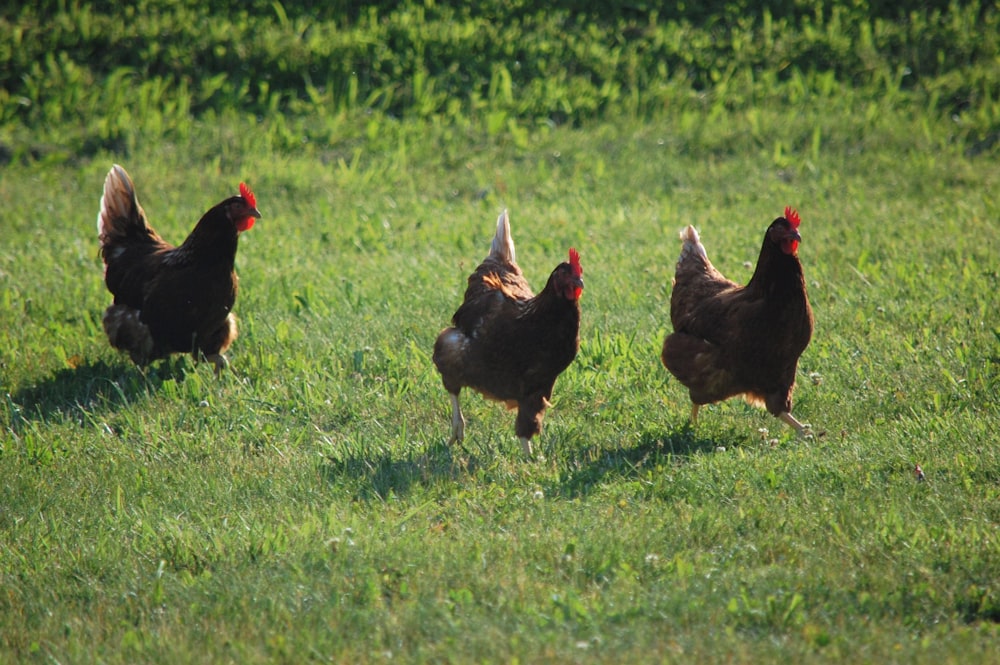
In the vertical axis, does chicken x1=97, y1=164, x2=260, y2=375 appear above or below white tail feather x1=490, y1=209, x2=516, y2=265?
below

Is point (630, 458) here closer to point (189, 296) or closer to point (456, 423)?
point (456, 423)

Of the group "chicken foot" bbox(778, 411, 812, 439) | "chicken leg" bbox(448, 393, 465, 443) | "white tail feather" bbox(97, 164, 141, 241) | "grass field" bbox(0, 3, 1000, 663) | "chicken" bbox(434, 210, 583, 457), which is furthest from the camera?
"white tail feather" bbox(97, 164, 141, 241)

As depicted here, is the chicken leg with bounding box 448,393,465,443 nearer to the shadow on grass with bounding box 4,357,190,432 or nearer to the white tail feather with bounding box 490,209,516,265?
the white tail feather with bounding box 490,209,516,265

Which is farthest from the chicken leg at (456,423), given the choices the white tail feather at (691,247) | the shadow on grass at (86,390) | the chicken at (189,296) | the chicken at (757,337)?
the shadow on grass at (86,390)

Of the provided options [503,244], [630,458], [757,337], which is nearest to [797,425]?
[757,337]

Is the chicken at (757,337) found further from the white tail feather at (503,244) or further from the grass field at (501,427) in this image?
the white tail feather at (503,244)

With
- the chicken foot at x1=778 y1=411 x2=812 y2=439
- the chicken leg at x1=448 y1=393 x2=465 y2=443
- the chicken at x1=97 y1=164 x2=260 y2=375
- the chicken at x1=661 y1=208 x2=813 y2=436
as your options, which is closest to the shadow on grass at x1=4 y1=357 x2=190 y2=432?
the chicken at x1=97 y1=164 x2=260 y2=375

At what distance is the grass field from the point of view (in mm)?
4242

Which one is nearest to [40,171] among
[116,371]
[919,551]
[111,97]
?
Answer: [111,97]

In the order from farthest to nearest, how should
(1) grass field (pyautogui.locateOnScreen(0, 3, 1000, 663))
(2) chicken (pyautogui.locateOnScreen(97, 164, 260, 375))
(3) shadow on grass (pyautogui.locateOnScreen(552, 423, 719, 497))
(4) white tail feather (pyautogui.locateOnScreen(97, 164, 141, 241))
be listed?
1. (4) white tail feather (pyautogui.locateOnScreen(97, 164, 141, 241))
2. (2) chicken (pyautogui.locateOnScreen(97, 164, 260, 375))
3. (3) shadow on grass (pyautogui.locateOnScreen(552, 423, 719, 497))
4. (1) grass field (pyautogui.locateOnScreen(0, 3, 1000, 663))

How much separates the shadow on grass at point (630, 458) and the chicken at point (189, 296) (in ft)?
10.1

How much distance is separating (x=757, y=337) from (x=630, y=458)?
1.04 metres

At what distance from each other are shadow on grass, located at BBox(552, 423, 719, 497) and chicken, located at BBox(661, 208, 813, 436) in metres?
0.28

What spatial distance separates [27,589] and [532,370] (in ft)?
9.36
